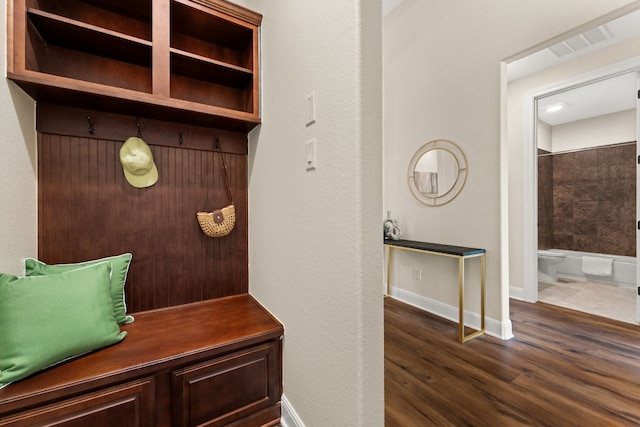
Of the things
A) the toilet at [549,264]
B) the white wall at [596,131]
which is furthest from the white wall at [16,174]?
the white wall at [596,131]

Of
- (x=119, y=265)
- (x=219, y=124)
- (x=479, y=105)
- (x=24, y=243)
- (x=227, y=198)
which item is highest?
(x=479, y=105)

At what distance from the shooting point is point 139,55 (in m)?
1.54

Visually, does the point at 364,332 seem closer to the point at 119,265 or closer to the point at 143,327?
the point at 143,327

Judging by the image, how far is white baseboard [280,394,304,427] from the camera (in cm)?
129

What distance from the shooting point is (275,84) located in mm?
1519

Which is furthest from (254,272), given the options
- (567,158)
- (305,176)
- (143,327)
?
(567,158)

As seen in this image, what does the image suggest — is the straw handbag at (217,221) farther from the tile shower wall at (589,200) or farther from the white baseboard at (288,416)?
the tile shower wall at (589,200)

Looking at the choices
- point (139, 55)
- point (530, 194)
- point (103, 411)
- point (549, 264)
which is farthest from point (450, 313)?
point (139, 55)

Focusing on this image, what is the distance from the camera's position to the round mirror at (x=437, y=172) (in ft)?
8.43

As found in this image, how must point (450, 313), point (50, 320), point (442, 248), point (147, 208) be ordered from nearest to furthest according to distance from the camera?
point (50, 320), point (147, 208), point (442, 248), point (450, 313)

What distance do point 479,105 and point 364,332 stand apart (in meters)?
2.42

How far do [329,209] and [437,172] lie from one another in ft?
6.99

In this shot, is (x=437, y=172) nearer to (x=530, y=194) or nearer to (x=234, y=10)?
(x=530, y=194)

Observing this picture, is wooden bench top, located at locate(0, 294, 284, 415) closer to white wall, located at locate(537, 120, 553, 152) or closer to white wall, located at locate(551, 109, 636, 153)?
white wall, located at locate(537, 120, 553, 152)
